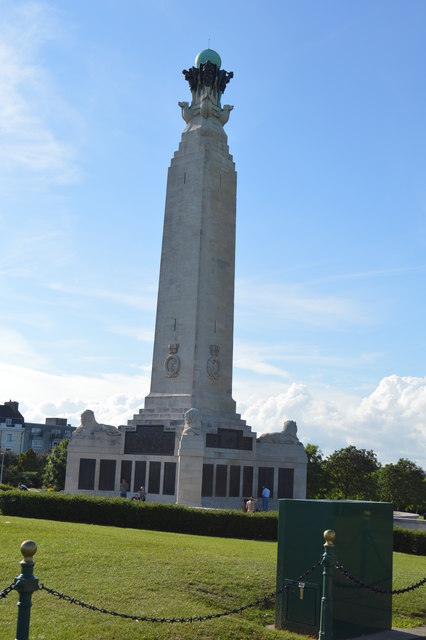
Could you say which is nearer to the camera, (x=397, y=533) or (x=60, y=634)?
(x=60, y=634)

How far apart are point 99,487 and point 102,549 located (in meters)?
26.4

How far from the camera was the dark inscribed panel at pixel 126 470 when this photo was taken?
137ft

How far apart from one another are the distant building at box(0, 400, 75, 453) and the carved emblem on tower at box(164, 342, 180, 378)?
75.1 metres

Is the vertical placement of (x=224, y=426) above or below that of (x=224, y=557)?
above

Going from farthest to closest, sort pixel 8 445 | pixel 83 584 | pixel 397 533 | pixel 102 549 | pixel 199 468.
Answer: pixel 8 445
pixel 199 468
pixel 397 533
pixel 102 549
pixel 83 584

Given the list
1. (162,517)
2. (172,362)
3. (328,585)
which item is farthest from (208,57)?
(328,585)

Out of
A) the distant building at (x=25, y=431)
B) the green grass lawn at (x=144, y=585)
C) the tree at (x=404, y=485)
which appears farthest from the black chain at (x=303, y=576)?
the distant building at (x=25, y=431)

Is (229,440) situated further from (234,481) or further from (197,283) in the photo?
(197,283)

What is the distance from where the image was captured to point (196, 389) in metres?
42.3

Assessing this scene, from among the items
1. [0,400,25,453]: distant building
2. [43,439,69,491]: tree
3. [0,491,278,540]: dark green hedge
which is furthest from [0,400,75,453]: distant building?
[0,491,278,540]: dark green hedge

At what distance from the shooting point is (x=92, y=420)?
4391 cm

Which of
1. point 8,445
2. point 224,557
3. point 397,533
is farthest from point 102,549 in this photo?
point 8,445

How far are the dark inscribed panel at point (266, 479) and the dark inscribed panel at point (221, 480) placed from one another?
2922mm

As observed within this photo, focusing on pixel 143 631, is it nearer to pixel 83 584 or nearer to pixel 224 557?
pixel 83 584
